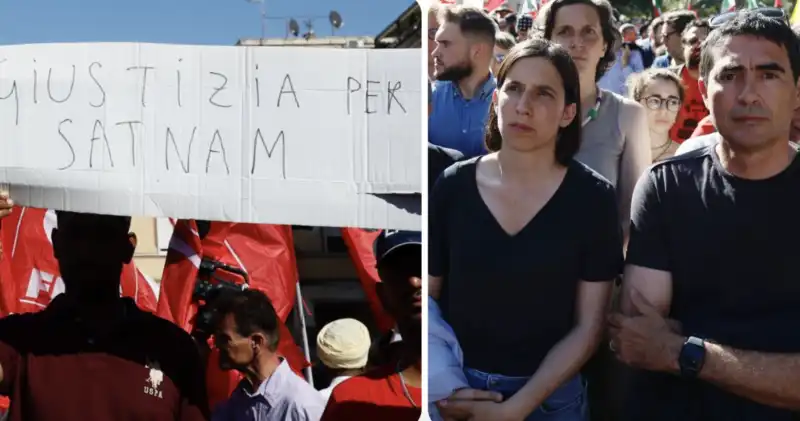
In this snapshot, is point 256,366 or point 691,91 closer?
point 691,91

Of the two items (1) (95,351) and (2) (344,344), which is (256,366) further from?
(1) (95,351)

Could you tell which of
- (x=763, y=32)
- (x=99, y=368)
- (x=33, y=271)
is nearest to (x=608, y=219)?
A: (x=763, y=32)

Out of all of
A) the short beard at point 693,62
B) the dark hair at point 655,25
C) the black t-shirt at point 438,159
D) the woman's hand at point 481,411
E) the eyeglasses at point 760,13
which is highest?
the dark hair at point 655,25

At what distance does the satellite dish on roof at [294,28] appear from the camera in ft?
7.89

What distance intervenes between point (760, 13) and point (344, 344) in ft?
4.62

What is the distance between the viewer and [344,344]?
98.5 inches

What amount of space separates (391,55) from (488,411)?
0.98 metres

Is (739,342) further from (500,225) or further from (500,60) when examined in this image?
(500,60)

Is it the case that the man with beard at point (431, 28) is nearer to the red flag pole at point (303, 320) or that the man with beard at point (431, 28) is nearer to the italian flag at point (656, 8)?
the italian flag at point (656, 8)

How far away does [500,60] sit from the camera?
7.26 feet

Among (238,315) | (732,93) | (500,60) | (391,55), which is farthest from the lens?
(238,315)

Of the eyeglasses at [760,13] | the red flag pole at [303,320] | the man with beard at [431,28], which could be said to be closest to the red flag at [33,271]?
the red flag pole at [303,320]

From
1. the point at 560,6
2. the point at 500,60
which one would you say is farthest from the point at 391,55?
the point at 560,6

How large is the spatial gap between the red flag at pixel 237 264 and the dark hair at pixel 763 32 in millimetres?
1300
